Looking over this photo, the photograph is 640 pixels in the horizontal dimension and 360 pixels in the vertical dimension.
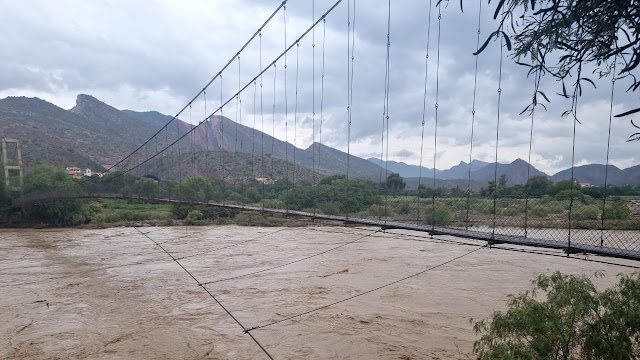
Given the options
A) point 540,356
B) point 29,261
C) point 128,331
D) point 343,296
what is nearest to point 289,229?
point 29,261

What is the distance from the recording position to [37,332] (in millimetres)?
6129

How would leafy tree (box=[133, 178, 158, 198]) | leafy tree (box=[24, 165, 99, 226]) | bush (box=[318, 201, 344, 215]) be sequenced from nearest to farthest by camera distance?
leafy tree (box=[133, 178, 158, 198]) → bush (box=[318, 201, 344, 215]) → leafy tree (box=[24, 165, 99, 226])

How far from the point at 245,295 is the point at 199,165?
22.8 meters

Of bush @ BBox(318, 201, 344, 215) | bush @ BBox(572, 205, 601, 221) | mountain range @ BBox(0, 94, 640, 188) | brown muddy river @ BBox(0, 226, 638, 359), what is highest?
mountain range @ BBox(0, 94, 640, 188)

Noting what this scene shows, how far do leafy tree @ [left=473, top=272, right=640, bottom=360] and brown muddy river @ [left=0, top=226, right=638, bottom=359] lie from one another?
49.0 inches

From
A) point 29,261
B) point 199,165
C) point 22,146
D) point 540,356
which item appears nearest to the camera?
point 540,356

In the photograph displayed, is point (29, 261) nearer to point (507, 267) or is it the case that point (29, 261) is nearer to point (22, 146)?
point (507, 267)

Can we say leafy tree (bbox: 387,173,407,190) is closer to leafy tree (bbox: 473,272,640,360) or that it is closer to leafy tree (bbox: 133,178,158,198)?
leafy tree (bbox: 133,178,158,198)

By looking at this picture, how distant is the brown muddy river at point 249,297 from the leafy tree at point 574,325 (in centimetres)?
125

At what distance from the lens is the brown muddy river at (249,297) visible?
549 centimetres

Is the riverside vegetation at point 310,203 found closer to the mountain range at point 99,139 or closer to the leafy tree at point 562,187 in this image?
the leafy tree at point 562,187

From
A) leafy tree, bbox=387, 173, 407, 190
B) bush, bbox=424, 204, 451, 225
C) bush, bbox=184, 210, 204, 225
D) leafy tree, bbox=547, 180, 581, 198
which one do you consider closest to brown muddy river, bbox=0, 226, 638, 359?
bush, bbox=424, 204, 451, 225

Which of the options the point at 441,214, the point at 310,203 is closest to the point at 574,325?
the point at 441,214

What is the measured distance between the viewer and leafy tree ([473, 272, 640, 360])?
2.28m
